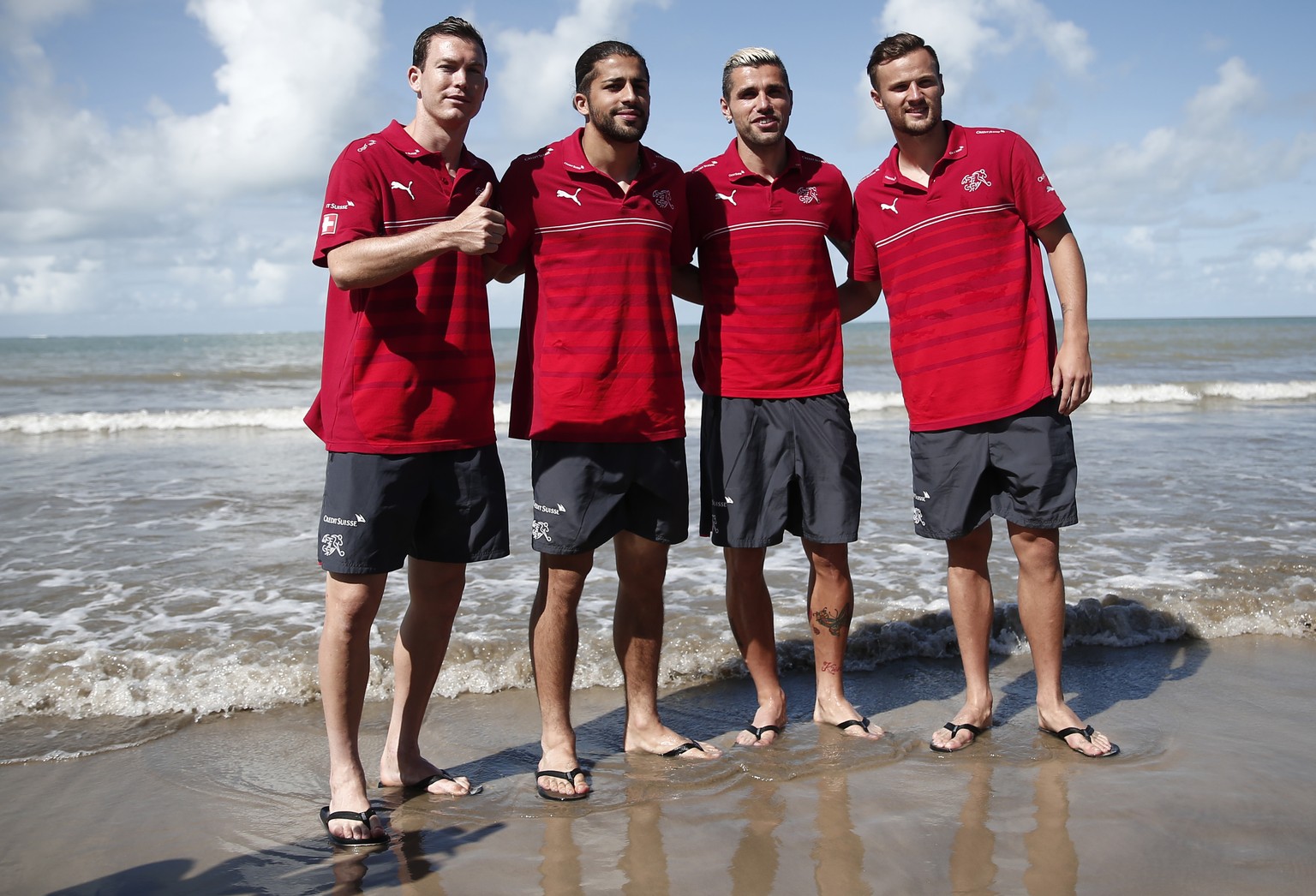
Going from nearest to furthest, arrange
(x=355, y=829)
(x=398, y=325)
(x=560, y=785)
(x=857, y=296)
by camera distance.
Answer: (x=355, y=829) < (x=398, y=325) < (x=560, y=785) < (x=857, y=296)

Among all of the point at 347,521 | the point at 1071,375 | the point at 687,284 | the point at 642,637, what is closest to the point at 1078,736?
the point at 1071,375

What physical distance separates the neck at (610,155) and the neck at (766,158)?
1.67 ft

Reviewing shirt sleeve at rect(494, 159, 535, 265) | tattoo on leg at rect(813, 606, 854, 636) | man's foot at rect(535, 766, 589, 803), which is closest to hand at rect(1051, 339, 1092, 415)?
tattoo on leg at rect(813, 606, 854, 636)

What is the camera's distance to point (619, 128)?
10.7 ft

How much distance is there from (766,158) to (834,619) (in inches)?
68.8

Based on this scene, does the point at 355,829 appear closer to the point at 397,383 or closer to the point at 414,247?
the point at 397,383


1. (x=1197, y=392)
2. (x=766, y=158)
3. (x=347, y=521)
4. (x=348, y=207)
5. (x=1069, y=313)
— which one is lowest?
(x=347, y=521)

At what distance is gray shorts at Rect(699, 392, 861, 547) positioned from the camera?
3.66m

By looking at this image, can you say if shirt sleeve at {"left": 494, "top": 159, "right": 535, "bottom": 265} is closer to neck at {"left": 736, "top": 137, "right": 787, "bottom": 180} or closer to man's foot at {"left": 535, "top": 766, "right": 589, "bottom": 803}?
neck at {"left": 736, "top": 137, "right": 787, "bottom": 180}

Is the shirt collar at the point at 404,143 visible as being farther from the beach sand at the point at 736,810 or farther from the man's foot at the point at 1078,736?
the man's foot at the point at 1078,736

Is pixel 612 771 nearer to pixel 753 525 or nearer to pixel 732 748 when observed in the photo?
pixel 732 748

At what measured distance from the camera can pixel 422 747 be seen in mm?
3762

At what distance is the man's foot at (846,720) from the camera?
3.67 metres

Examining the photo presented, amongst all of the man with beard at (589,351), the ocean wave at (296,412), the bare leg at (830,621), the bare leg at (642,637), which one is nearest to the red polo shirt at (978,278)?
the bare leg at (830,621)
